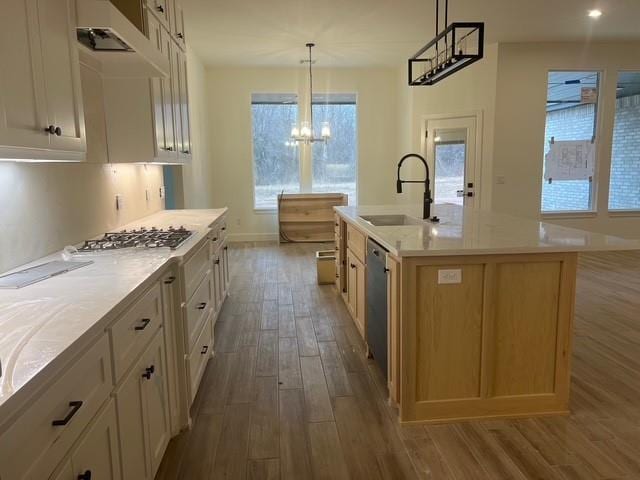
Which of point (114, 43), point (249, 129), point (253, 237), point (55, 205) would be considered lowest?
point (253, 237)

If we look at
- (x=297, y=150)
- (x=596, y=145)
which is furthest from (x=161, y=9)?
(x=596, y=145)

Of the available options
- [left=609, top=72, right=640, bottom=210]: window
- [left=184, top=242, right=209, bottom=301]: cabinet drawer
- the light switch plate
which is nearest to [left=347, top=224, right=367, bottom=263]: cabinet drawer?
the light switch plate

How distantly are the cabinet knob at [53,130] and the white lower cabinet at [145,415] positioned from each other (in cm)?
87

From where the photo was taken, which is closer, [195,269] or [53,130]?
[53,130]

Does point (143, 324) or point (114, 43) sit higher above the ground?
point (114, 43)

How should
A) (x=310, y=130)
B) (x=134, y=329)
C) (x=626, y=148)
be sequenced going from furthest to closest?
(x=310, y=130)
(x=626, y=148)
(x=134, y=329)

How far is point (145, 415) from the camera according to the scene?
1.74 m

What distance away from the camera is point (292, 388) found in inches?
108

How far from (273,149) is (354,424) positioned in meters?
6.32

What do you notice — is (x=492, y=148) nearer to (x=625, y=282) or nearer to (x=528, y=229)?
(x=625, y=282)

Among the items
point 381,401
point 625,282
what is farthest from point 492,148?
point 381,401

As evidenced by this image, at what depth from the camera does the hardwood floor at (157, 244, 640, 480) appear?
2.02 m

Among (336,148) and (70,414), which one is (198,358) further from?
(336,148)

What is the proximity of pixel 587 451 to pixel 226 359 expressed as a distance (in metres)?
2.15
